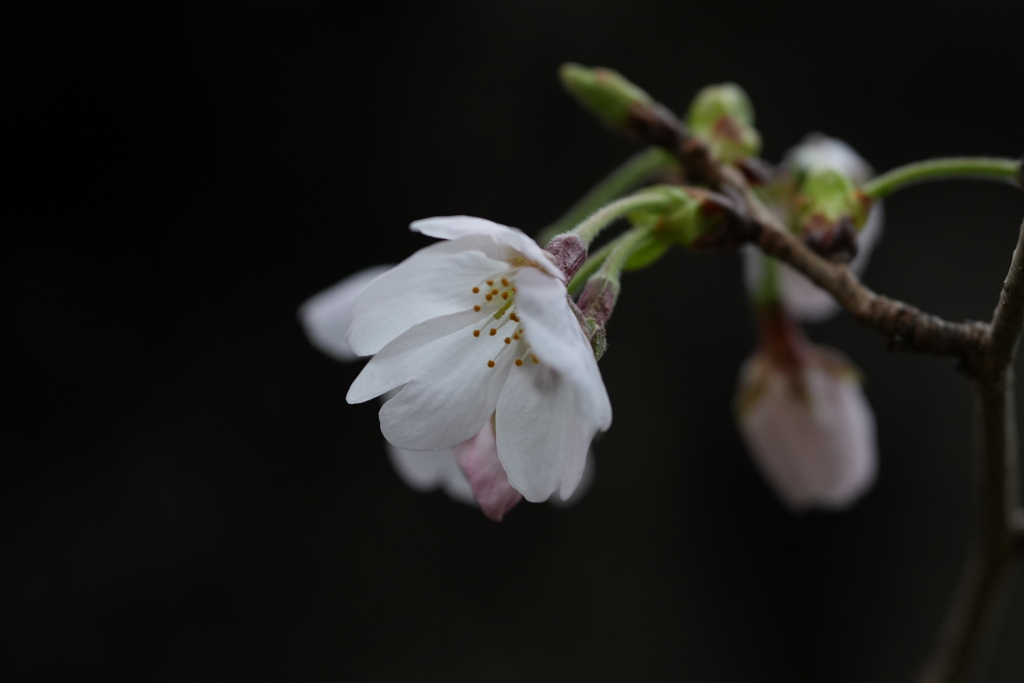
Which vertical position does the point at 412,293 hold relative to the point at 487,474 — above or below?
above

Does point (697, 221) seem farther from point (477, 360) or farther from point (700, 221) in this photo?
point (477, 360)

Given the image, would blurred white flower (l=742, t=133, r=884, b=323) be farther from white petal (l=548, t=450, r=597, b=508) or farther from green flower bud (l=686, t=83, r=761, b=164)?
white petal (l=548, t=450, r=597, b=508)

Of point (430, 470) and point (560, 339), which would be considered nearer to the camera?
point (560, 339)

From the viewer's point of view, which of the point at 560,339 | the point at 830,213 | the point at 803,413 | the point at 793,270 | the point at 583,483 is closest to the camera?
the point at 560,339

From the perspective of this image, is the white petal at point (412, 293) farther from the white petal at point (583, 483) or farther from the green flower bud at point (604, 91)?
the green flower bud at point (604, 91)

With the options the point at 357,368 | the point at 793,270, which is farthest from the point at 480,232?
the point at 357,368

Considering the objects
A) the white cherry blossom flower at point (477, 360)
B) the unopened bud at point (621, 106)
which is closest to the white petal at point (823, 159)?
the unopened bud at point (621, 106)

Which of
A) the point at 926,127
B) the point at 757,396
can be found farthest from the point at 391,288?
the point at 926,127

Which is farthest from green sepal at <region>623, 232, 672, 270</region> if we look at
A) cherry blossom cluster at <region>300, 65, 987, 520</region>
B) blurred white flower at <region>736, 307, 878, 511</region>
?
blurred white flower at <region>736, 307, 878, 511</region>
